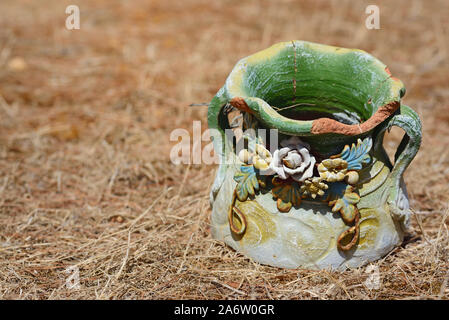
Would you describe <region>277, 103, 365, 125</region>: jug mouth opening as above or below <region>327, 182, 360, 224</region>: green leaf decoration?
above

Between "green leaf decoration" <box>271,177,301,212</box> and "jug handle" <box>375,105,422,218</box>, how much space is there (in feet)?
1.14

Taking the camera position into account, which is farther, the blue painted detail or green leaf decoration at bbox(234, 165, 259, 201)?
green leaf decoration at bbox(234, 165, 259, 201)

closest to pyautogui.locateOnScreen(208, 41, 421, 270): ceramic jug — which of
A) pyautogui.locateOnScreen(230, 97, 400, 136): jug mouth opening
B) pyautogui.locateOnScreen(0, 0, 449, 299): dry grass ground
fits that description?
pyautogui.locateOnScreen(230, 97, 400, 136): jug mouth opening

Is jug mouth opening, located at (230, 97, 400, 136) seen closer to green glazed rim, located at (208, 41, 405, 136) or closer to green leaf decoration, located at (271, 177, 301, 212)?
green glazed rim, located at (208, 41, 405, 136)

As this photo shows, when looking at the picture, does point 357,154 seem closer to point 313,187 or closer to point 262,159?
point 313,187

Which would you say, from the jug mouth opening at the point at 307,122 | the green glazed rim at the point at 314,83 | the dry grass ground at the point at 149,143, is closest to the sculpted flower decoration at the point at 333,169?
the jug mouth opening at the point at 307,122

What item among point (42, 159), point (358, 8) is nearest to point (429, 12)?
point (358, 8)

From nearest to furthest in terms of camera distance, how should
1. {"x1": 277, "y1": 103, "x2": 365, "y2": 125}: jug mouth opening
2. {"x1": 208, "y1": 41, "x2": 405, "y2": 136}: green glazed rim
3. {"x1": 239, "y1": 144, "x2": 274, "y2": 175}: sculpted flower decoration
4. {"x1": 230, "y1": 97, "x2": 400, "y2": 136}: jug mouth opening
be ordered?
{"x1": 230, "y1": 97, "x2": 400, "y2": 136}: jug mouth opening, {"x1": 239, "y1": 144, "x2": 274, "y2": 175}: sculpted flower decoration, {"x1": 208, "y1": 41, "x2": 405, "y2": 136}: green glazed rim, {"x1": 277, "y1": 103, "x2": 365, "y2": 125}: jug mouth opening

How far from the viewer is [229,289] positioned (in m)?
2.14

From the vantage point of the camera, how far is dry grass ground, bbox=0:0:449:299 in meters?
2.20

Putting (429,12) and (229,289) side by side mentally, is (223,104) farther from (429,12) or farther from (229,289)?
(429,12)

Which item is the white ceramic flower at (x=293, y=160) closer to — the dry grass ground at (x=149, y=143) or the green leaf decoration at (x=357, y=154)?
the green leaf decoration at (x=357, y=154)

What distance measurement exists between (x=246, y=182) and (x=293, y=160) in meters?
0.26

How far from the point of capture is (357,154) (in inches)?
77.9
